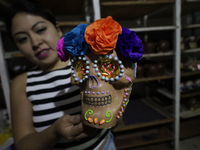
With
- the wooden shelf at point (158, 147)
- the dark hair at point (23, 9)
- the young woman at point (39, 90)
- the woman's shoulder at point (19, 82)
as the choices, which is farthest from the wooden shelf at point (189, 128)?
the dark hair at point (23, 9)

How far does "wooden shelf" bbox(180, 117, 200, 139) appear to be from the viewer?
5.28ft

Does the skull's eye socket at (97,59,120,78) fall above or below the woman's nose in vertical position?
below

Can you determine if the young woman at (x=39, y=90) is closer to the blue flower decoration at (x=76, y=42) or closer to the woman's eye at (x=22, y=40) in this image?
the woman's eye at (x=22, y=40)

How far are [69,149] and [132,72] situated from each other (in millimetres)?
517

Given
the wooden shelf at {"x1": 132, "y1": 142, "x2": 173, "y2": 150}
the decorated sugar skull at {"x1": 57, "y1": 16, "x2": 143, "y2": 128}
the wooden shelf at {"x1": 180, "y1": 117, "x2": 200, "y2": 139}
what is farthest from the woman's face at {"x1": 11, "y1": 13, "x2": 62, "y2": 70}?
the wooden shelf at {"x1": 180, "y1": 117, "x2": 200, "y2": 139}

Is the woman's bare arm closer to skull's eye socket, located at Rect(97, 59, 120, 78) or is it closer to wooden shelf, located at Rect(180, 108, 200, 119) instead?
skull's eye socket, located at Rect(97, 59, 120, 78)

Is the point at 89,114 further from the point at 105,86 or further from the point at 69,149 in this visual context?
the point at 69,149

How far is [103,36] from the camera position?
40 cm

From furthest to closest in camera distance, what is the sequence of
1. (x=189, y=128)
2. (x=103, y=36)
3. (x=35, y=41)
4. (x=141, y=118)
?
(x=189, y=128) → (x=141, y=118) → (x=35, y=41) → (x=103, y=36)

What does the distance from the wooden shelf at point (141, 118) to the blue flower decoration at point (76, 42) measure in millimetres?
1112

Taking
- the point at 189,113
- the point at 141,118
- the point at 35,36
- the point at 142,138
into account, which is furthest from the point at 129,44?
the point at 189,113

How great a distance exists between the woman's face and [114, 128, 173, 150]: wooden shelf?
49.1 inches

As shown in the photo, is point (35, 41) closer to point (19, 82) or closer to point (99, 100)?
point (19, 82)

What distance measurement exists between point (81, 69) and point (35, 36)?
1.10ft
